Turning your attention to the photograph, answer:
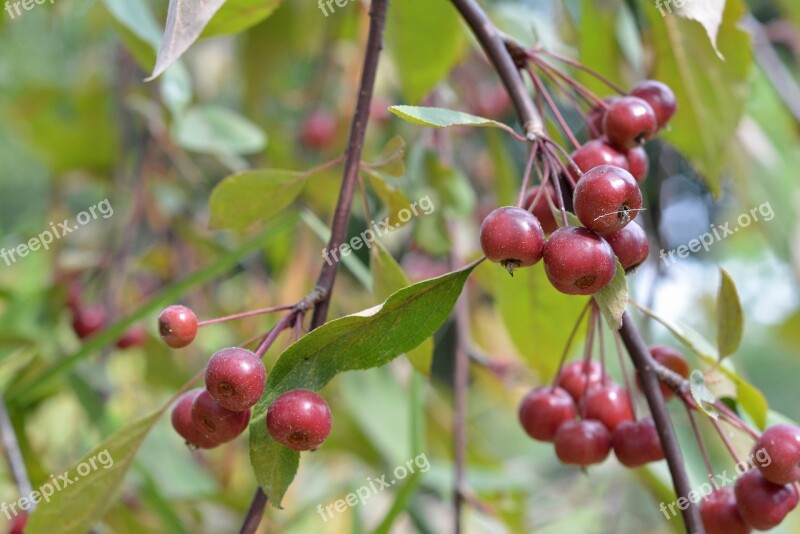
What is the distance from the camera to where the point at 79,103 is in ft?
5.41

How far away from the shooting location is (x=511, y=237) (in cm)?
49

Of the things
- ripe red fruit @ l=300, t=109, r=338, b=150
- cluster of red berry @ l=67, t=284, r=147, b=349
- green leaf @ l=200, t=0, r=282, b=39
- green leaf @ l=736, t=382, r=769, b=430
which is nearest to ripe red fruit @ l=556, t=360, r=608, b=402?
green leaf @ l=736, t=382, r=769, b=430

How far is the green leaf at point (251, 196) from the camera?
687 mm

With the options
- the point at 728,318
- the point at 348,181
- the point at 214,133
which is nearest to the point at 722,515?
the point at 728,318

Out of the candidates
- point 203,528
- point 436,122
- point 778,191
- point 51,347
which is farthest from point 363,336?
point 778,191

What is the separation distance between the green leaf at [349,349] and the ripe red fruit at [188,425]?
48 mm

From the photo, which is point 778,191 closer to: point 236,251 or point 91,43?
point 236,251

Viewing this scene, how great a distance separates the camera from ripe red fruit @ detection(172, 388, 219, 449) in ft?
1.88

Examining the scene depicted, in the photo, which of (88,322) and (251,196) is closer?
(251,196)

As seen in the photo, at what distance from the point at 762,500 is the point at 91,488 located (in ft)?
1.65

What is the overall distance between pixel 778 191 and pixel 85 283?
118 cm
